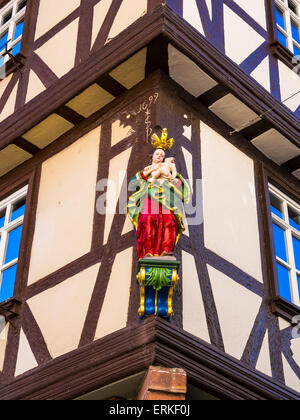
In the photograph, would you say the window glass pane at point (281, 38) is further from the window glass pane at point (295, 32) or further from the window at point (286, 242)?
the window at point (286, 242)

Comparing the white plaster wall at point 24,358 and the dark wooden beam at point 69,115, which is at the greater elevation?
the dark wooden beam at point 69,115

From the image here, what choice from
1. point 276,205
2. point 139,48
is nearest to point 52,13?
point 139,48

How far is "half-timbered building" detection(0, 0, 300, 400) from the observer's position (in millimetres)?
7617

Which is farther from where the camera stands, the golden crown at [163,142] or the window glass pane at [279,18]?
the window glass pane at [279,18]

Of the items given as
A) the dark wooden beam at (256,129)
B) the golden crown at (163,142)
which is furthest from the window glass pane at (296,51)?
the golden crown at (163,142)

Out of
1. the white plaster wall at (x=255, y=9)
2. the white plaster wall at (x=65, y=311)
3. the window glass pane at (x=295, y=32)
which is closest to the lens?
the white plaster wall at (x=65, y=311)

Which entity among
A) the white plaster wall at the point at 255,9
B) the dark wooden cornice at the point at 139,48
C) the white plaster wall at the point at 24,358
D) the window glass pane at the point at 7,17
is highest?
the window glass pane at the point at 7,17

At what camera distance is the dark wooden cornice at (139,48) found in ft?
28.8

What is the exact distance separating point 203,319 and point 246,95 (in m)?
2.74

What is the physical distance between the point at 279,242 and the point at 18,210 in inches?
114

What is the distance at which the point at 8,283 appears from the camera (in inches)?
370

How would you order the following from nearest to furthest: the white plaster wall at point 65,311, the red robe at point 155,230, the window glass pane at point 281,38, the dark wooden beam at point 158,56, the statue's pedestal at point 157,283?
1. the statue's pedestal at point 157,283
2. the red robe at point 155,230
3. the white plaster wall at point 65,311
4. the dark wooden beam at point 158,56
5. the window glass pane at point 281,38

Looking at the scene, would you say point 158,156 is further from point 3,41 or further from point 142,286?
point 3,41

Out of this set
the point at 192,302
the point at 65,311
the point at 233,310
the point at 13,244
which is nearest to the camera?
the point at 192,302
